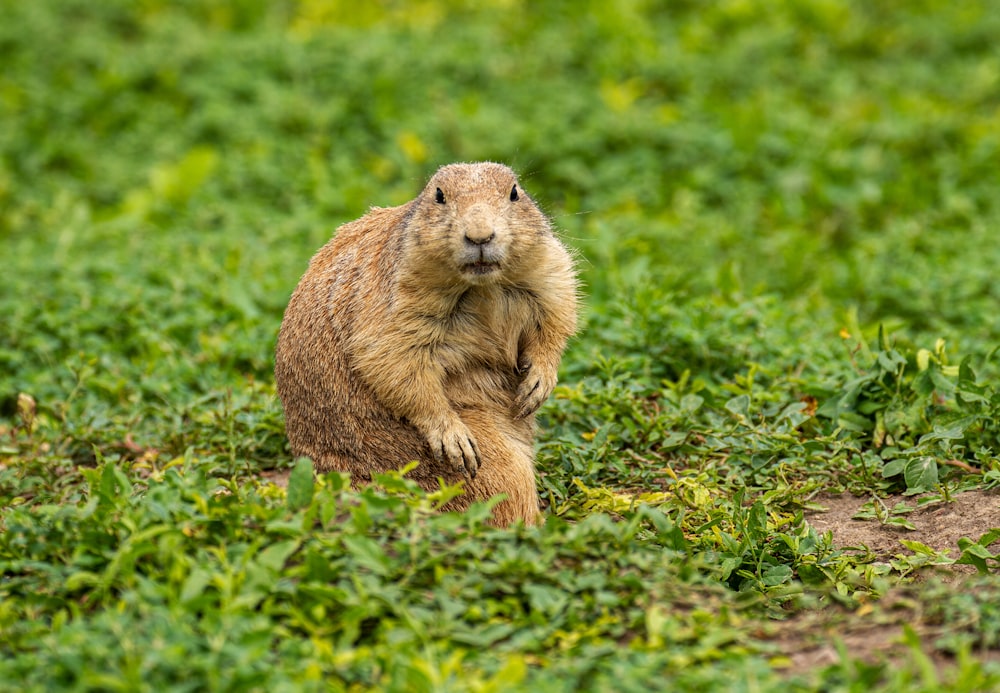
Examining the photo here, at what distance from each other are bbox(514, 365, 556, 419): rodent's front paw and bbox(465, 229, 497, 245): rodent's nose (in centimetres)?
73

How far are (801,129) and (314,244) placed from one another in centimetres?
398

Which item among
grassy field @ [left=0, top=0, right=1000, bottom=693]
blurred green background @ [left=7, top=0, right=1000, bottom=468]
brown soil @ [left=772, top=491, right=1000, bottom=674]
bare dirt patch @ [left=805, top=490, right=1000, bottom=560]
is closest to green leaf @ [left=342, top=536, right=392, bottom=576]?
grassy field @ [left=0, top=0, right=1000, bottom=693]

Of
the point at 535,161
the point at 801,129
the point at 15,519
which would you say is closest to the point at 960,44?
the point at 801,129

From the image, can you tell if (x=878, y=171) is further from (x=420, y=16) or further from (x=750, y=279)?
(x=420, y=16)

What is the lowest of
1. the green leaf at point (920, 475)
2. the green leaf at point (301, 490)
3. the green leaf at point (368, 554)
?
the green leaf at point (920, 475)

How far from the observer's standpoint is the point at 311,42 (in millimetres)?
11273

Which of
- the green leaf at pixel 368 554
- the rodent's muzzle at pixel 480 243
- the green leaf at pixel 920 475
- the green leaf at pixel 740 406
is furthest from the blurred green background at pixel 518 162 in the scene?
the green leaf at pixel 368 554

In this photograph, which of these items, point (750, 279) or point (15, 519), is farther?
point (750, 279)

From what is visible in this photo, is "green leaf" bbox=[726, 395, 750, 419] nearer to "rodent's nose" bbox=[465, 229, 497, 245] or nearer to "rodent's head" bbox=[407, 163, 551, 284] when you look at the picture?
"rodent's head" bbox=[407, 163, 551, 284]

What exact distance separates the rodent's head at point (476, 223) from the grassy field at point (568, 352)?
99 centimetres

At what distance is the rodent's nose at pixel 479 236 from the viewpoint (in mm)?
4758

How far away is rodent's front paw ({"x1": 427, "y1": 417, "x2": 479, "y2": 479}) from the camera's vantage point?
495 centimetres

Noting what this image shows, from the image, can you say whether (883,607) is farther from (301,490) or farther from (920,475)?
(301,490)

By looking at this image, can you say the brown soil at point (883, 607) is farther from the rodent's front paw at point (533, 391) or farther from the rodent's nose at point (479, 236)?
the rodent's nose at point (479, 236)
